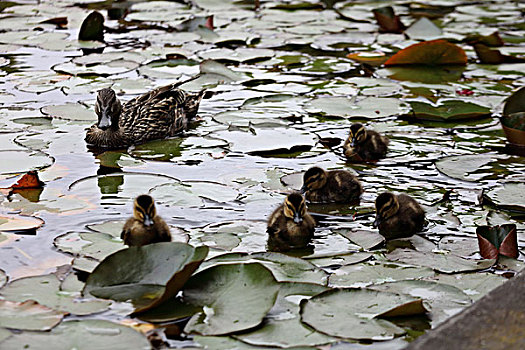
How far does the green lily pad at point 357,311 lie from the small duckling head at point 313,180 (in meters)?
1.83

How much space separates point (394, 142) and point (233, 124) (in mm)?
1541

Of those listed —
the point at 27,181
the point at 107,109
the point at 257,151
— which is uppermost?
the point at 107,109

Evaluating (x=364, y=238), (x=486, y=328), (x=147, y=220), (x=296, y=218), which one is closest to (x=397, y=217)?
(x=364, y=238)

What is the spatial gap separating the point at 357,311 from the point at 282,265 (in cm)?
80

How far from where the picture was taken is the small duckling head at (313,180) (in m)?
6.75

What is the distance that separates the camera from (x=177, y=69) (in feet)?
34.2

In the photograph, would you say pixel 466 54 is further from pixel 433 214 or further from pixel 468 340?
pixel 468 340

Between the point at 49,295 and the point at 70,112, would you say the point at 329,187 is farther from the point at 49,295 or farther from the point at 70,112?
the point at 70,112

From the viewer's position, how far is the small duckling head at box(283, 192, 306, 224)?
235 inches

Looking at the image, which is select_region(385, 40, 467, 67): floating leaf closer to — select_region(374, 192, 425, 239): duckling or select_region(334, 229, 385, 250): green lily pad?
select_region(374, 192, 425, 239): duckling

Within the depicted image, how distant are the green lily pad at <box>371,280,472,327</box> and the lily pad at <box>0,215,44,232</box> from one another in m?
2.35

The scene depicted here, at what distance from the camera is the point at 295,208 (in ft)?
19.7

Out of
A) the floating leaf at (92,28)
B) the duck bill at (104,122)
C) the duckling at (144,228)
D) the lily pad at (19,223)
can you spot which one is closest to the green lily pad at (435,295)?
the duckling at (144,228)

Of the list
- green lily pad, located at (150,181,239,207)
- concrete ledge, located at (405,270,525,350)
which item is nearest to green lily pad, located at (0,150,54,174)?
green lily pad, located at (150,181,239,207)
